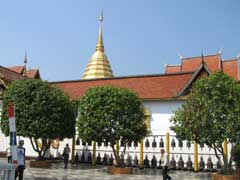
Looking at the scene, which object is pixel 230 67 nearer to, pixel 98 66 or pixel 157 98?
pixel 157 98

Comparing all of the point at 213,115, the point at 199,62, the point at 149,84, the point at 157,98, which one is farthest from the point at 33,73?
the point at 213,115

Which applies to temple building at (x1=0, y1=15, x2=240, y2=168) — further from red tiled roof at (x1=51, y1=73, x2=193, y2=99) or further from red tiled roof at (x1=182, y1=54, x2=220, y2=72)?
red tiled roof at (x1=182, y1=54, x2=220, y2=72)

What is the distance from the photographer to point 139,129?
20.4 m

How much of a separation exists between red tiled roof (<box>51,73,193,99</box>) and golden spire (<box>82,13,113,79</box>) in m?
20.4

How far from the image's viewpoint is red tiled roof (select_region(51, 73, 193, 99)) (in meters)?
27.9

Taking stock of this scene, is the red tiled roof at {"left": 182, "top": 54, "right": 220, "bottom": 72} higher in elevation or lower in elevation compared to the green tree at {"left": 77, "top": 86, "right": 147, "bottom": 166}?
higher

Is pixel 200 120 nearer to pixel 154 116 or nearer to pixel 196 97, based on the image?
pixel 196 97

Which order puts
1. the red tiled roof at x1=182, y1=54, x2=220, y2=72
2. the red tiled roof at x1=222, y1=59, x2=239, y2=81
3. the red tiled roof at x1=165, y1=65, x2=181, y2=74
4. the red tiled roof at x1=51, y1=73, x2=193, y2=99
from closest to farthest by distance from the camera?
the red tiled roof at x1=51, y1=73, x2=193, y2=99
the red tiled roof at x1=222, y1=59, x2=239, y2=81
the red tiled roof at x1=182, y1=54, x2=220, y2=72
the red tiled roof at x1=165, y1=65, x2=181, y2=74

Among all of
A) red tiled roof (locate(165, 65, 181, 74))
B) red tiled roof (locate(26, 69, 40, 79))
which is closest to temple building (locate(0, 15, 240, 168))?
red tiled roof (locate(165, 65, 181, 74))

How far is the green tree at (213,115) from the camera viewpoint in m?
17.4

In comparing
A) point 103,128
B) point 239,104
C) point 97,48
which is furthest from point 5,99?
point 97,48

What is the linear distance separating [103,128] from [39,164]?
17.1ft

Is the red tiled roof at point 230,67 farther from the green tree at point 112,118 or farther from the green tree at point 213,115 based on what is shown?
the green tree at point 213,115

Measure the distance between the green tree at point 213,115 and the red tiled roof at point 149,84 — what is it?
8.57m
